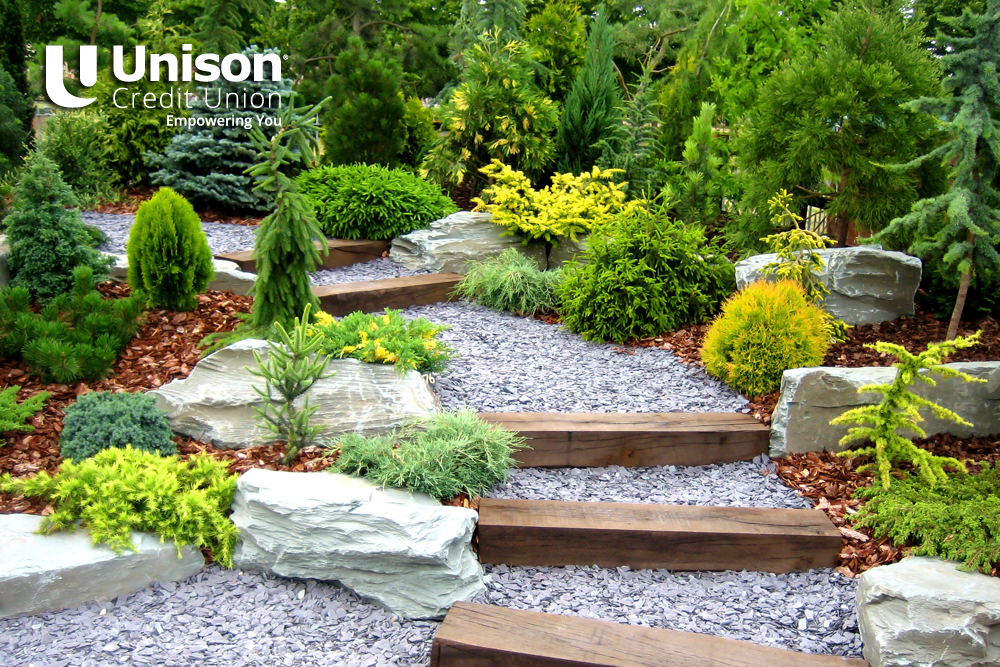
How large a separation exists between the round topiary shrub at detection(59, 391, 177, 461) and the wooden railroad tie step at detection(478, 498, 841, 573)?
1862 millimetres

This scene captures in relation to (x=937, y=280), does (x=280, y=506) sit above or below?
below

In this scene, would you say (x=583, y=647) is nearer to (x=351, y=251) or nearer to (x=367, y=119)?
(x=351, y=251)

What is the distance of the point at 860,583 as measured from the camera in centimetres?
325

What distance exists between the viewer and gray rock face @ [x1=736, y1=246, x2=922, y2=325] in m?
5.25

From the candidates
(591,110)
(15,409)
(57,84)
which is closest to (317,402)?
(15,409)

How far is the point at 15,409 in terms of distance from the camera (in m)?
3.96

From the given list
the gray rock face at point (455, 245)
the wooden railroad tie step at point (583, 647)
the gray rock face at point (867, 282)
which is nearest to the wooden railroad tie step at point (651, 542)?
the wooden railroad tie step at point (583, 647)

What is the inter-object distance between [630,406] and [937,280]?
103 inches

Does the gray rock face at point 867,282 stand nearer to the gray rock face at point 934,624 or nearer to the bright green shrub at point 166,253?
the gray rock face at point 934,624

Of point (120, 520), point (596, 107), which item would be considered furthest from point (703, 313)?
point (120, 520)

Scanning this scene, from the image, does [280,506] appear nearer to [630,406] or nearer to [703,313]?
[630,406]

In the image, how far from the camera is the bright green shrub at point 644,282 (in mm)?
5727

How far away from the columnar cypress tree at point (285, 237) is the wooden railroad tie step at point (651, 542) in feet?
6.36

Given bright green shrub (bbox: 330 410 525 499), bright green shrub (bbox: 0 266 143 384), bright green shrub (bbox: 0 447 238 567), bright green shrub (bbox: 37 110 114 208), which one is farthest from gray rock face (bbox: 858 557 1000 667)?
bright green shrub (bbox: 37 110 114 208)
